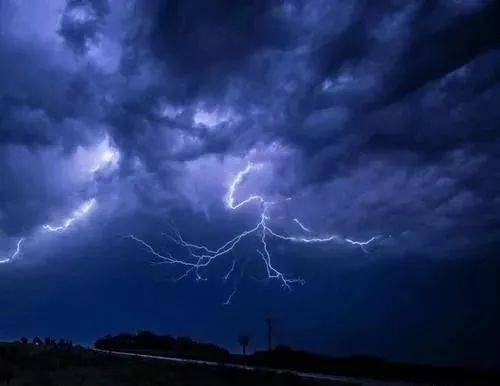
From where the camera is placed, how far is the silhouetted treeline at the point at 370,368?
26.3 metres

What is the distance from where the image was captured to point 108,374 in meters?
21.9

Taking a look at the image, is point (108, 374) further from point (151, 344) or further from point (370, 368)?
point (151, 344)

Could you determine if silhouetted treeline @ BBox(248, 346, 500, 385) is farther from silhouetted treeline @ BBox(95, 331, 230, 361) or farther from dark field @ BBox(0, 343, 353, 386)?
silhouetted treeline @ BBox(95, 331, 230, 361)

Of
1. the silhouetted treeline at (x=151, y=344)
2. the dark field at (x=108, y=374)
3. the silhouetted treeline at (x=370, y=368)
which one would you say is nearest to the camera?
the dark field at (x=108, y=374)

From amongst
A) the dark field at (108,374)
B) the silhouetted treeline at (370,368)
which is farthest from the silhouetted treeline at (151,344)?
the dark field at (108,374)

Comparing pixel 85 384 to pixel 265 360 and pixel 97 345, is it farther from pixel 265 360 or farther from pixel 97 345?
pixel 97 345

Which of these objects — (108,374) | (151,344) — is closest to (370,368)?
(108,374)

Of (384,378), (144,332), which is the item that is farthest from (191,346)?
(384,378)

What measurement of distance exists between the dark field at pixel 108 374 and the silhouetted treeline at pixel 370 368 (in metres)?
7.95

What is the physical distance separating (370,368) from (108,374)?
730 inches

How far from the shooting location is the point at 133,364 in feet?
83.8

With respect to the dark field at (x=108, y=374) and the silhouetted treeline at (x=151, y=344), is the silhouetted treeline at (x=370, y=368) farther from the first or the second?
the silhouetted treeline at (x=151, y=344)

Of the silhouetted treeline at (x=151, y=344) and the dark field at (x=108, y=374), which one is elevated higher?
the silhouetted treeline at (x=151, y=344)

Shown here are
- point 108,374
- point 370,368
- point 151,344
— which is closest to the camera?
point 108,374
